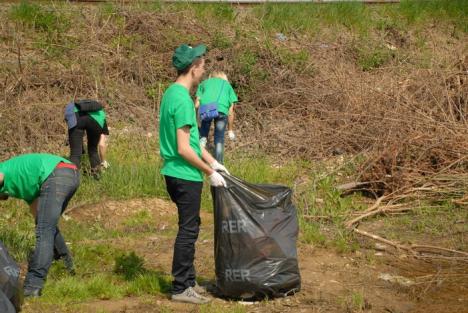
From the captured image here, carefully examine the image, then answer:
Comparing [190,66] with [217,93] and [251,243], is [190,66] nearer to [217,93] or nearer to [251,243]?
[251,243]

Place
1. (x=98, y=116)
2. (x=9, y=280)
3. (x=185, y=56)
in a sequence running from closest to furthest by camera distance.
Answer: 1. (x=9, y=280)
2. (x=185, y=56)
3. (x=98, y=116)

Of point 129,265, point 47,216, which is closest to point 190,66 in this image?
point 47,216

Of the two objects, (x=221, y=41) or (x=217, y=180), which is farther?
(x=221, y=41)

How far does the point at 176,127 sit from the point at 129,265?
5.85 ft

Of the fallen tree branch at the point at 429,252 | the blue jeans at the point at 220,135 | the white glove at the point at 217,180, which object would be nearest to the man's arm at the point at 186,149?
the white glove at the point at 217,180

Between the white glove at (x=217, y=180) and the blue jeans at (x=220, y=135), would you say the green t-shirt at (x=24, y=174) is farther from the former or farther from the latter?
the blue jeans at (x=220, y=135)

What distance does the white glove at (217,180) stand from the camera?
5598 millimetres

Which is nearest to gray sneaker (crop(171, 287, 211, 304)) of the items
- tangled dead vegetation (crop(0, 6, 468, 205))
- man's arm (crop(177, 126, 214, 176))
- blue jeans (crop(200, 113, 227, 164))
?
man's arm (crop(177, 126, 214, 176))

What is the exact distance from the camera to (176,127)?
17.9ft

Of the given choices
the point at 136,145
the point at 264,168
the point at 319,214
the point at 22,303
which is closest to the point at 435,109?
the point at 264,168

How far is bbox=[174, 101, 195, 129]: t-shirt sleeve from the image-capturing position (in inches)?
213

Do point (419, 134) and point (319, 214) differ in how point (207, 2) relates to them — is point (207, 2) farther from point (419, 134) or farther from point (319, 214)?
point (319, 214)

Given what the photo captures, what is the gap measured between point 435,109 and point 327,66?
3338mm

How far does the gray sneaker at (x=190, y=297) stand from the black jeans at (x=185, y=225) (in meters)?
0.03
